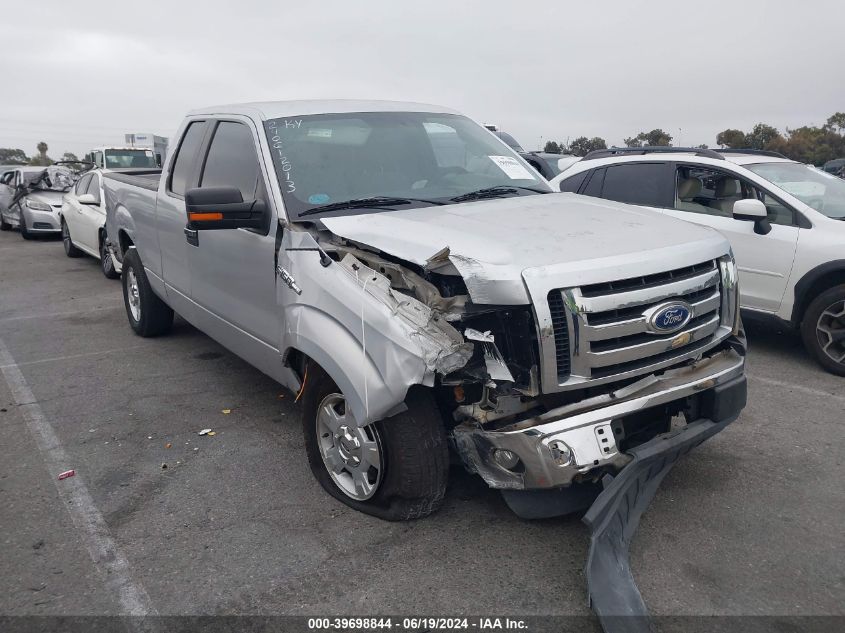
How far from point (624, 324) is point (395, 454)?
1152 mm

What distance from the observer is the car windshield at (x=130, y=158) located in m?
22.3

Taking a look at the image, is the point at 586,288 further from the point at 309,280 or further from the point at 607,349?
the point at 309,280

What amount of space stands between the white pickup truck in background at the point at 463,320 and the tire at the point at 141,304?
245 cm

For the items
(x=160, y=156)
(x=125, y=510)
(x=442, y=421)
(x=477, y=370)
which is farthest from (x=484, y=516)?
(x=160, y=156)

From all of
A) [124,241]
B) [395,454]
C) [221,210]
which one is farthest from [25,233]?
[395,454]

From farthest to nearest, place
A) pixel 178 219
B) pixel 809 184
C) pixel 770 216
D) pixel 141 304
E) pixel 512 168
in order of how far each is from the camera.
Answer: pixel 141 304
pixel 809 184
pixel 770 216
pixel 178 219
pixel 512 168

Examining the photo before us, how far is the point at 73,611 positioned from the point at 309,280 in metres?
1.74

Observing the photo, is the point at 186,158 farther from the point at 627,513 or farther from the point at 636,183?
the point at 636,183

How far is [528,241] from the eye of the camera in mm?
3242

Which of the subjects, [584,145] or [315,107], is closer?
[315,107]

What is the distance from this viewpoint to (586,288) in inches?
120

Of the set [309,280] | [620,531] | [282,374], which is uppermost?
[309,280]

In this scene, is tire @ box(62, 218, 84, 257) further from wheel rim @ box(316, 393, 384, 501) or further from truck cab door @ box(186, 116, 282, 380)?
→ wheel rim @ box(316, 393, 384, 501)

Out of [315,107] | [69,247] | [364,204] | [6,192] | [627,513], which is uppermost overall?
[315,107]
